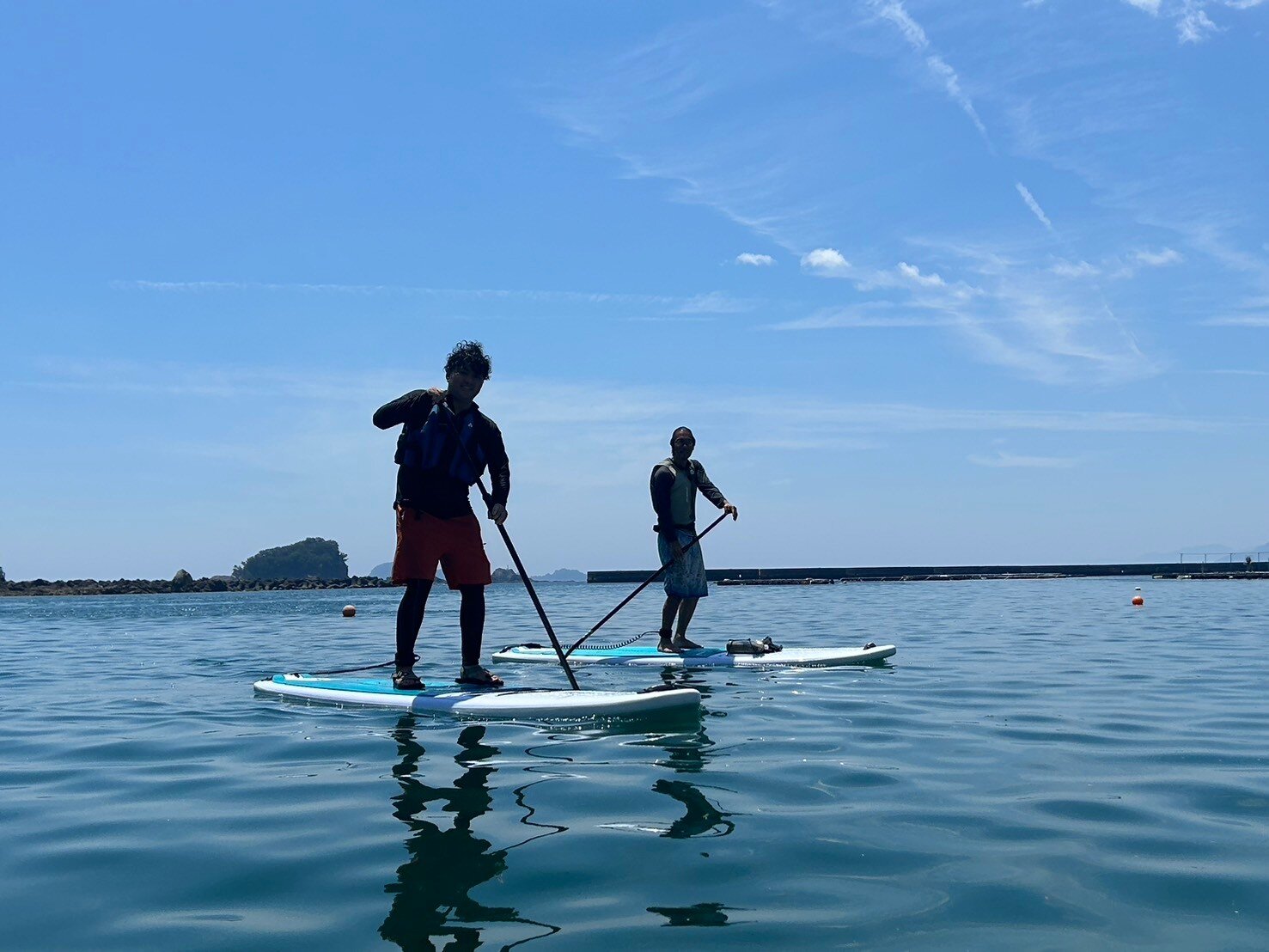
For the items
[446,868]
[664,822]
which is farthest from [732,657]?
[446,868]

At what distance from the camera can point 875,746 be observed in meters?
5.87

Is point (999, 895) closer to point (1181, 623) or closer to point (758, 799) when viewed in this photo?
point (758, 799)

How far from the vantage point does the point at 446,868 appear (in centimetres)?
363

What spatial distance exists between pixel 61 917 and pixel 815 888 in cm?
244

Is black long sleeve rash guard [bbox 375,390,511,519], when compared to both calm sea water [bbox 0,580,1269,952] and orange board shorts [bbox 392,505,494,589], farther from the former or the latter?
calm sea water [bbox 0,580,1269,952]

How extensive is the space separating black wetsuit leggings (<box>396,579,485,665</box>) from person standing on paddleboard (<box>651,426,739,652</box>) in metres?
3.60

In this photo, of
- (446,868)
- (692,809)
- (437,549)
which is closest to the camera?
(446,868)

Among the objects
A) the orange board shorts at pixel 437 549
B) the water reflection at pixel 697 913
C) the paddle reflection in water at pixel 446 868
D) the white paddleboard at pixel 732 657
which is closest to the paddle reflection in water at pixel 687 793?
the paddle reflection in water at pixel 446 868

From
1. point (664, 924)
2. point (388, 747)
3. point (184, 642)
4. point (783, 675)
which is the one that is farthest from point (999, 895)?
point (184, 642)

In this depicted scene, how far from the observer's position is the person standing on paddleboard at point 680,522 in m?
11.2

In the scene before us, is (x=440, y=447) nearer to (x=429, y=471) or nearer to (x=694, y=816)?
(x=429, y=471)

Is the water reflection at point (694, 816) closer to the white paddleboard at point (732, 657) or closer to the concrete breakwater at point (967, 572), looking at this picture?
the white paddleboard at point (732, 657)

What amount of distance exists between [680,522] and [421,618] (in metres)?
4.36

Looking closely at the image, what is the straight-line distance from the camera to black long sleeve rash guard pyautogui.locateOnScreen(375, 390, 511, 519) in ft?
24.6
